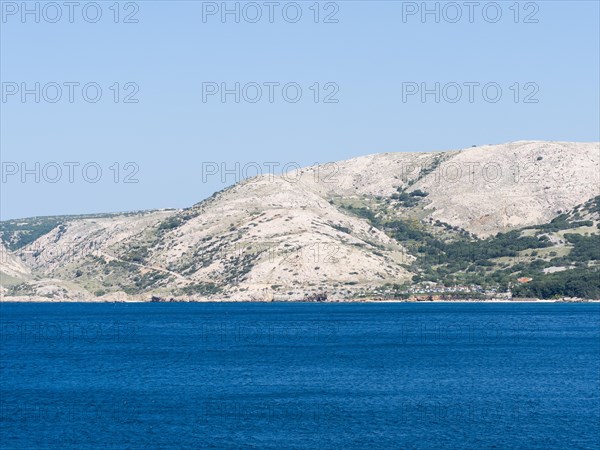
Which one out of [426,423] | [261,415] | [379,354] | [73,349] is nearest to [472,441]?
[426,423]

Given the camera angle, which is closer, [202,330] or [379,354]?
[379,354]

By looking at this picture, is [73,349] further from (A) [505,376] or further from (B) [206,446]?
(B) [206,446]

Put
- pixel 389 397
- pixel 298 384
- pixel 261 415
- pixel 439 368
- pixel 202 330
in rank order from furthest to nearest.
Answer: pixel 202 330, pixel 439 368, pixel 298 384, pixel 389 397, pixel 261 415

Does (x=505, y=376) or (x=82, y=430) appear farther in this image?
(x=505, y=376)

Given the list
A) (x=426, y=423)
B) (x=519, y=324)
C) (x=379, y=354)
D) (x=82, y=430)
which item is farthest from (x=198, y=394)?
(x=519, y=324)

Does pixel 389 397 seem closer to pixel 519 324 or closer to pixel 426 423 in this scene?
pixel 426 423

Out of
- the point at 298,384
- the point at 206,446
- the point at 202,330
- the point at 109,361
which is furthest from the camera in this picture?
the point at 202,330
